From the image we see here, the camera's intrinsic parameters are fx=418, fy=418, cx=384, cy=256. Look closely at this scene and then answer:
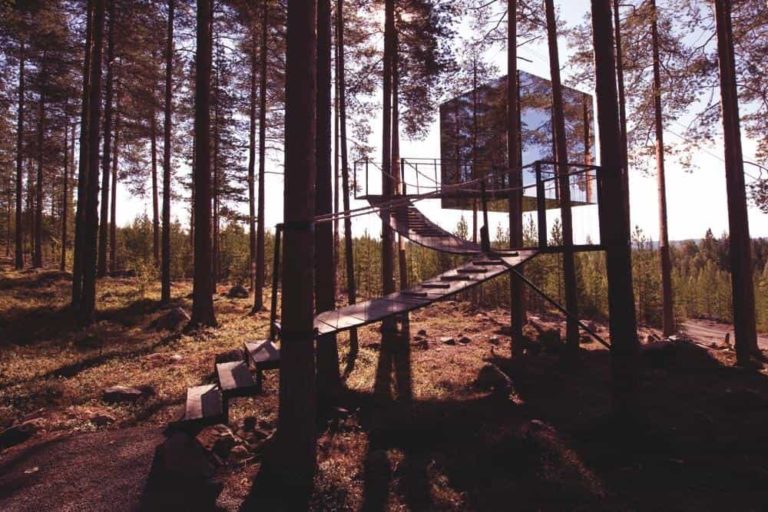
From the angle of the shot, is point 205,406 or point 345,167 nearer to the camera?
point 205,406

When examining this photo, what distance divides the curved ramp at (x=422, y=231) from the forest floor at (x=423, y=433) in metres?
2.50

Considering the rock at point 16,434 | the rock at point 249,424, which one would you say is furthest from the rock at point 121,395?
the rock at point 249,424

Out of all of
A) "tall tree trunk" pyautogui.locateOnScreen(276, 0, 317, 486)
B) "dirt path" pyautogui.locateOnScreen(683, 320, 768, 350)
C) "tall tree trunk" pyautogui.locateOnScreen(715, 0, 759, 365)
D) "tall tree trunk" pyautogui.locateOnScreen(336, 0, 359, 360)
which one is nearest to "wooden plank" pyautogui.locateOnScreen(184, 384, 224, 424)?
"tall tree trunk" pyautogui.locateOnScreen(276, 0, 317, 486)

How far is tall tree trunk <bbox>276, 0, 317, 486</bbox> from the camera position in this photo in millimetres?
3834

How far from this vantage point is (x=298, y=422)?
3840 millimetres

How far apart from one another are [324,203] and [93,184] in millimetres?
8104

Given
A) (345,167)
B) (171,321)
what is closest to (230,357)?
(171,321)

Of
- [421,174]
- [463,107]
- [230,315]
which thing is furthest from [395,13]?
[230,315]

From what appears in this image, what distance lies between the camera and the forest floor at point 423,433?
382 centimetres

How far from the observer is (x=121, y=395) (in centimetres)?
621

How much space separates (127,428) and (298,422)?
9.27 feet

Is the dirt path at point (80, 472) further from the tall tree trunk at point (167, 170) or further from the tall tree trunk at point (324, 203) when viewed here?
the tall tree trunk at point (167, 170)

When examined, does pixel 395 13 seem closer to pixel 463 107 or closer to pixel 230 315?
pixel 463 107

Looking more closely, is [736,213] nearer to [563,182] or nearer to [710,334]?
[563,182]
